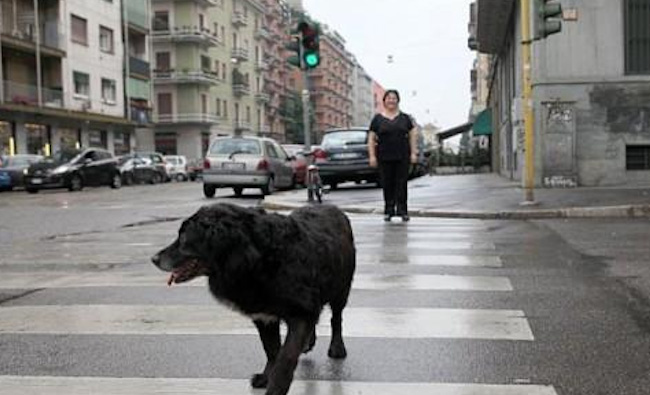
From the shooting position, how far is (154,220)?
1535cm

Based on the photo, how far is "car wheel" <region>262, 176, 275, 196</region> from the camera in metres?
22.5

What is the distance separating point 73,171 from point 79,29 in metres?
22.8

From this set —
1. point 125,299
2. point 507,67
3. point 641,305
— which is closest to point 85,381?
point 125,299

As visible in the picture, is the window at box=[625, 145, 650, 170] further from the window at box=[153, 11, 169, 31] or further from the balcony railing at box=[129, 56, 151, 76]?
the window at box=[153, 11, 169, 31]

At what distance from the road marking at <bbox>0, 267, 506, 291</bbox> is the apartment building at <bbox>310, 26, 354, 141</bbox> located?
106m

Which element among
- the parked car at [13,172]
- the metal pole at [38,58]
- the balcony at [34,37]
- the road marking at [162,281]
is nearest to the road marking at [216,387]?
the road marking at [162,281]

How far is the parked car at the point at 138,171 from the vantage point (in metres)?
39.9

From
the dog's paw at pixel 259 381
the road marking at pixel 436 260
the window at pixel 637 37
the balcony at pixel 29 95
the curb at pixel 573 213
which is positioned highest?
the balcony at pixel 29 95

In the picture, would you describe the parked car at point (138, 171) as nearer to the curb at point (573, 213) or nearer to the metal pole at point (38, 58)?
the metal pole at point (38, 58)

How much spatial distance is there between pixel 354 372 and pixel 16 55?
45.8m

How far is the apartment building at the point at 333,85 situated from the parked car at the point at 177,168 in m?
61.0

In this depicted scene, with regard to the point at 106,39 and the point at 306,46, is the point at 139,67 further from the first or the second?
the point at 306,46

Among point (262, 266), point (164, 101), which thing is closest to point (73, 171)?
point (262, 266)

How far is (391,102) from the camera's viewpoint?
12.2 m
